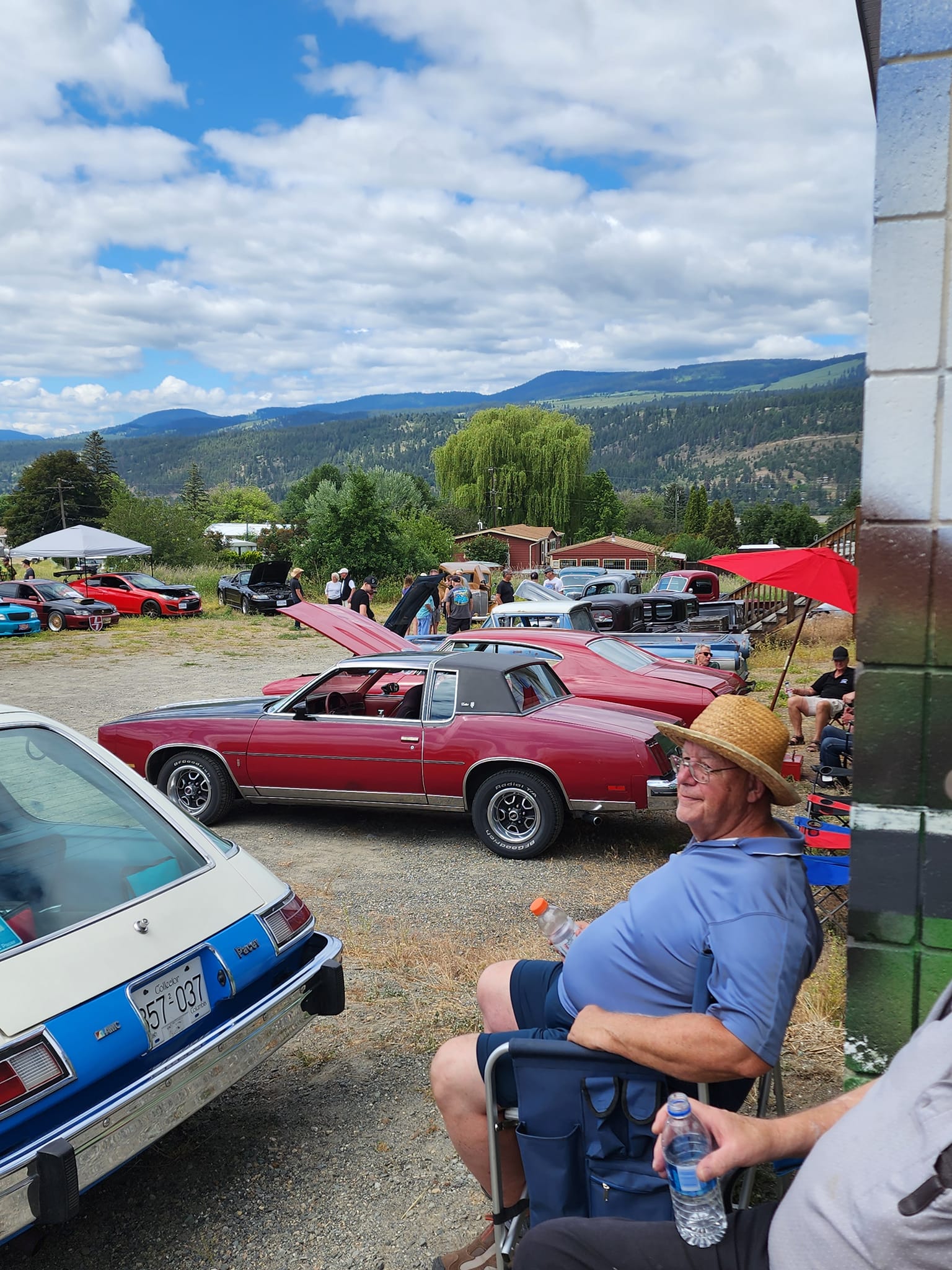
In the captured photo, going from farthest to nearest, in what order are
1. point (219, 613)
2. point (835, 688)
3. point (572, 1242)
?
point (219, 613)
point (835, 688)
point (572, 1242)

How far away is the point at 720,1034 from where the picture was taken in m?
2.19

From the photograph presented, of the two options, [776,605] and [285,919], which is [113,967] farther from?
[776,605]

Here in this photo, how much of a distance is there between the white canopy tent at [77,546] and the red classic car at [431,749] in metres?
21.8

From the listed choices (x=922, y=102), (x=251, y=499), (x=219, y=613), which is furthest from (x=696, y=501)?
(x=922, y=102)

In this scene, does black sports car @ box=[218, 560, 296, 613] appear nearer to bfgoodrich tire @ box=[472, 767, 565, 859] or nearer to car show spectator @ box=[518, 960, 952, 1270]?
bfgoodrich tire @ box=[472, 767, 565, 859]

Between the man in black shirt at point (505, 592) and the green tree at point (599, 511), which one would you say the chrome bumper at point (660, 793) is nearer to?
the man in black shirt at point (505, 592)

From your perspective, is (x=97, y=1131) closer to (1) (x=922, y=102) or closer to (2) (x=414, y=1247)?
(2) (x=414, y=1247)

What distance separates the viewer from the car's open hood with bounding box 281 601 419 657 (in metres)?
9.77

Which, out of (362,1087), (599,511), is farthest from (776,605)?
(599,511)

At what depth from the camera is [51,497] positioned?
75.6 m

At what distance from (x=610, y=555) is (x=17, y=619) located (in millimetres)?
51081

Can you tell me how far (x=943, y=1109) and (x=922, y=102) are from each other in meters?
2.22

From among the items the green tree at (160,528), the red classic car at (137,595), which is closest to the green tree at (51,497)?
A: the green tree at (160,528)

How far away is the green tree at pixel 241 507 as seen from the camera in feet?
549
